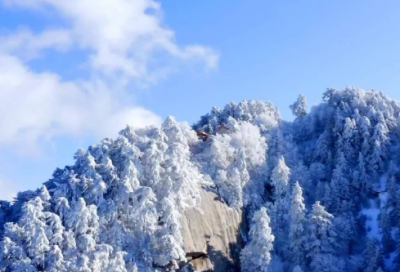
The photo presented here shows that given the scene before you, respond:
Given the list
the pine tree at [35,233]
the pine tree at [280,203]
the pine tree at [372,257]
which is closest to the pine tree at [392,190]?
the pine tree at [372,257]

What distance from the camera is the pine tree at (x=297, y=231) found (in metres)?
58.5

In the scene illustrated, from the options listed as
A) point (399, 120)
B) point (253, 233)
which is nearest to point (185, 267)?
point (253, 233)

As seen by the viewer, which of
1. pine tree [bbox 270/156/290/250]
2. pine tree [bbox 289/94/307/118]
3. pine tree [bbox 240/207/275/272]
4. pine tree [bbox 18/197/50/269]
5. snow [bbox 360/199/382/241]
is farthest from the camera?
pine tree [bbox 289/94/307/118]

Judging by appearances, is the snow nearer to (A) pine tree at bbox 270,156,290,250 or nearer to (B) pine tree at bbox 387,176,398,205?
(B) pine tree at bbox 387,176,398,205

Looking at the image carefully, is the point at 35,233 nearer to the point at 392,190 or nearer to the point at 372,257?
the point at 372,257

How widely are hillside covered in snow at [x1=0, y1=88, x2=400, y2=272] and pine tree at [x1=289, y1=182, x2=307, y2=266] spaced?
0.12m

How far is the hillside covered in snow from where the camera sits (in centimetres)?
4731

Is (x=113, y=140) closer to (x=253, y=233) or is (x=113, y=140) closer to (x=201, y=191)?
(x=201, y=191)

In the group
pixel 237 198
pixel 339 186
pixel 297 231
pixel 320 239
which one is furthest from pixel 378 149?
pixel 237 198

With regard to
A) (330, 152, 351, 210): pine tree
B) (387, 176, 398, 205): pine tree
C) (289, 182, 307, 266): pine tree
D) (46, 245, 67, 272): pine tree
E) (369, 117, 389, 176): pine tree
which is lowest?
(46, 245, 67, 272): pine tree

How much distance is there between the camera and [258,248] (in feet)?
181

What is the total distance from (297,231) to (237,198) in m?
8.33

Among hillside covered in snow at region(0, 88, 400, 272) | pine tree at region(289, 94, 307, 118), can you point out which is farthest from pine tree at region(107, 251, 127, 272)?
pine tree at region(289, 94, 307, 118)

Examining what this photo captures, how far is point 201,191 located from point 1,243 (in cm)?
2329
